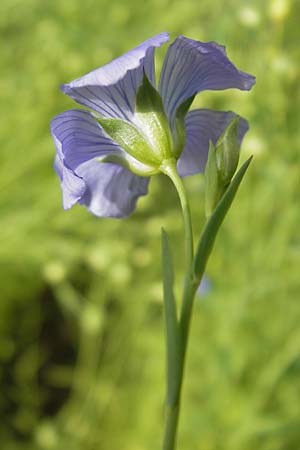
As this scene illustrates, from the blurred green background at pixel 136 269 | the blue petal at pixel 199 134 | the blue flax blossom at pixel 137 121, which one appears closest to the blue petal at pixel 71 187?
the blue flax blossom at pixel 137 121

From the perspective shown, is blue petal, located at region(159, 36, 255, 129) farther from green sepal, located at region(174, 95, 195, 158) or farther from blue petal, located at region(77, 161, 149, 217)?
blue petal, located at region(77, 161, 149, 217)

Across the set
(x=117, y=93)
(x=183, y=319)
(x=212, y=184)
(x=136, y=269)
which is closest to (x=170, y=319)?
(x=183, y=319)

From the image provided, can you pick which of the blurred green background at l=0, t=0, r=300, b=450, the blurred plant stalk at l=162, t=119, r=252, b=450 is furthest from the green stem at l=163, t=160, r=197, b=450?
the blurred green background at l=0, t=0, r=300, b=450

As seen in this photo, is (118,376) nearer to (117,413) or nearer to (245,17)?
(117,413)

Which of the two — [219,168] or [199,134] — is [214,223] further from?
[199,134]

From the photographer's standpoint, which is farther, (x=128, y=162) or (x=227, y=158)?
(x=128, y=162)
